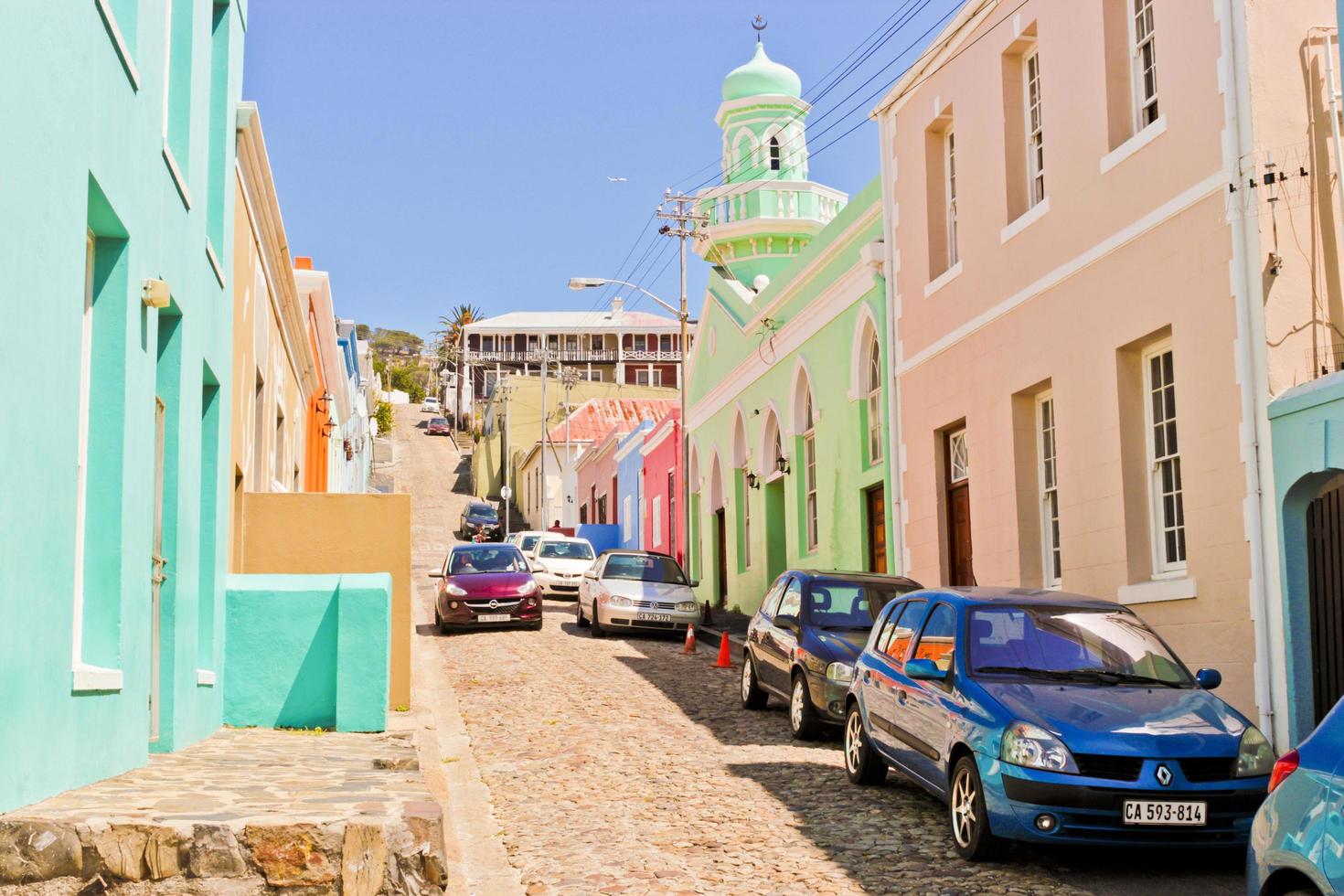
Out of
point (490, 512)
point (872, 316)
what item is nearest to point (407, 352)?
point (490, 512)

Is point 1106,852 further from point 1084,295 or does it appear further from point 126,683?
point 1084,295

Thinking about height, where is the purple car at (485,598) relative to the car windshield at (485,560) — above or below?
below

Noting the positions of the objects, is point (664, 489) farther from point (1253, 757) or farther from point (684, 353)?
point (1253, 757)

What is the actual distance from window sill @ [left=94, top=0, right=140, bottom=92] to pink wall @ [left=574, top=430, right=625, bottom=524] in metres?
40.0

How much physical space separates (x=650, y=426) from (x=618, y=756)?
30.5 m

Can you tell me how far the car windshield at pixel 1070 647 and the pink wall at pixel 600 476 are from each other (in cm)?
3815

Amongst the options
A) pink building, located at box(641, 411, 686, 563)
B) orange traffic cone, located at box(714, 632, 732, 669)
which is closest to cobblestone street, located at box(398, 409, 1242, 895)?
orange traffic cone, located at box(714, 632, 732, 669)

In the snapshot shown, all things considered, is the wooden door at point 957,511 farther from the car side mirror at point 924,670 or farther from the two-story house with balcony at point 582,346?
the two-story house with balcony at point 582,346

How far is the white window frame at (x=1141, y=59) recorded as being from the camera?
1341cm

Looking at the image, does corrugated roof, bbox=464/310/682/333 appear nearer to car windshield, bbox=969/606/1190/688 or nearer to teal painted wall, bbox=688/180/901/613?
teal painted wall, bbox=688/180/901/613

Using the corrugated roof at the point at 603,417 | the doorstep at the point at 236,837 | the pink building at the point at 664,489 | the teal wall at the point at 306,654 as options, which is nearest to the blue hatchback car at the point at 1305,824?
the doorstep at the point at 236,837

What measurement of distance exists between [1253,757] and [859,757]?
328cm

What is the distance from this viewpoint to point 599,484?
52.6m

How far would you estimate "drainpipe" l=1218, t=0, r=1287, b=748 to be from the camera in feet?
36.1
